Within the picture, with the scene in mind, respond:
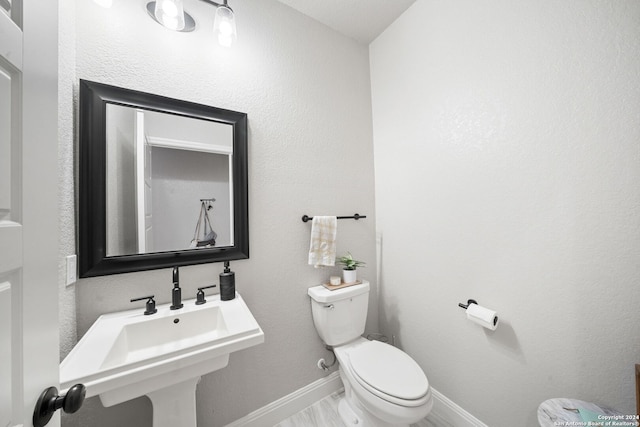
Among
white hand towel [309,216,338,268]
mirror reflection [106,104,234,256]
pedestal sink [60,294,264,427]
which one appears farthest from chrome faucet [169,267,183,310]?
white hand towel [309,216,338,268]

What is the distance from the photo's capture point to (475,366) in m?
1.24

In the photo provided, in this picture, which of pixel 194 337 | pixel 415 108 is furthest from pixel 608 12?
pixel 194 337

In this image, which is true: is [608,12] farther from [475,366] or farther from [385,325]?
[385,325]

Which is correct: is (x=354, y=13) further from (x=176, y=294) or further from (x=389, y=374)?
(x=389, y=374)

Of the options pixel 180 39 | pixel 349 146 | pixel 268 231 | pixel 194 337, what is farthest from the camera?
pixel 349 146

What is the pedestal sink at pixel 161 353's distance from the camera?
709 mm

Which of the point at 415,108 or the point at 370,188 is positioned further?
the point at 370,188

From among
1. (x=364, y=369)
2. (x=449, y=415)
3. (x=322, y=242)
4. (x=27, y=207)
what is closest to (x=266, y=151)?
(x=322, y=242)

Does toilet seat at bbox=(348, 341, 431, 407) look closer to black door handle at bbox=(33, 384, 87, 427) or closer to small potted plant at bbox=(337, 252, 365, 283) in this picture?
small potted plant at bbox=(337, 252, 365, 283)

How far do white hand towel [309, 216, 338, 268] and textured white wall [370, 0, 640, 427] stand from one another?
1.74ft

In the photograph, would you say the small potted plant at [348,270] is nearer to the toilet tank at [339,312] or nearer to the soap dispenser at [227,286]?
the toilet tank at [339,312]

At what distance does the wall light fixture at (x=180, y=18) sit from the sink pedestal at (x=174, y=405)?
1527 millimetres

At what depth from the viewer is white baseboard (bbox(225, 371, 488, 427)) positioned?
50.4 inches

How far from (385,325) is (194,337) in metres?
1.34
